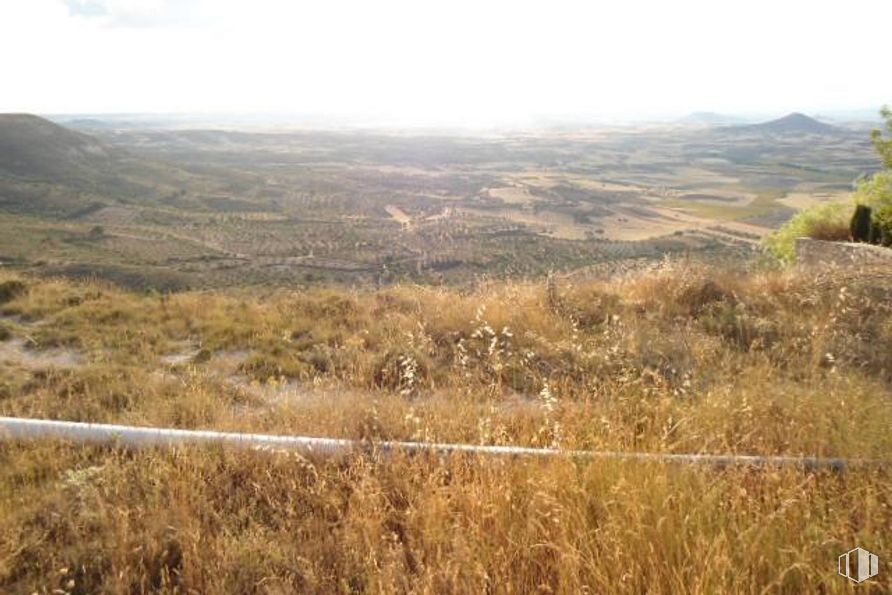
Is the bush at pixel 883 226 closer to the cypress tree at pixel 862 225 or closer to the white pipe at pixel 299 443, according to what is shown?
the cypress tree at pixel 862 225

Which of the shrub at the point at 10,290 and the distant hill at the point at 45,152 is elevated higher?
the distant hill at the point at 45,152

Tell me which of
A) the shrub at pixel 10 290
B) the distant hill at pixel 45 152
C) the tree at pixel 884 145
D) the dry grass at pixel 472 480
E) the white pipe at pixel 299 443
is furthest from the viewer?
the distant hill at pixel 45 152

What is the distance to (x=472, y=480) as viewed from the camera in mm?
3258

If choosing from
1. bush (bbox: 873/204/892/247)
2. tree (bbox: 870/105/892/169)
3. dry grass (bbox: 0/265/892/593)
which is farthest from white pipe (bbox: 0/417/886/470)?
tree (bbox: 870/105/892/169)

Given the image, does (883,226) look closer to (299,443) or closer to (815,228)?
(815,228)

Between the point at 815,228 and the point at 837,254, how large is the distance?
4.67 m

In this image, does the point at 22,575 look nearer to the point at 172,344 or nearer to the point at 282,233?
the point at 172,344

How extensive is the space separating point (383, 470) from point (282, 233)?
297 feet

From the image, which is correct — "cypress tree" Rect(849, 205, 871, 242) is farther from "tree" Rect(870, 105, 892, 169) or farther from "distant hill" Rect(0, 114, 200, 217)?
"distant hill" Rect(0, 114, 200, 217)

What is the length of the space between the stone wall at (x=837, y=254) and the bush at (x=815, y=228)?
2.12 meters

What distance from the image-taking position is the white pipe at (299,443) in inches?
124

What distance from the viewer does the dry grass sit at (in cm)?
248

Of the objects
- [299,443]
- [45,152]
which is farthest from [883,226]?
[45,152]

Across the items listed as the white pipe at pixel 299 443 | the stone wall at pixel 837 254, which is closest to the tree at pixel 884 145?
the stone wall at pixel 837 254
